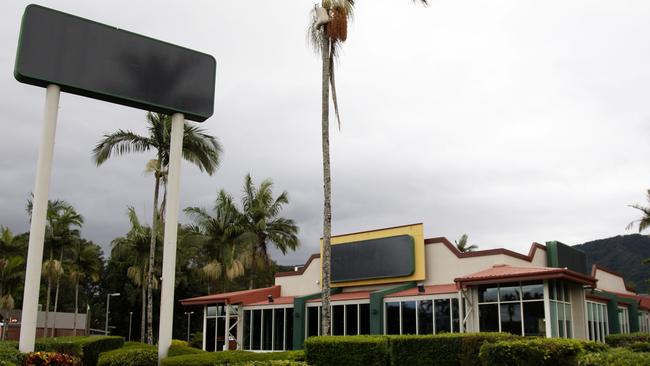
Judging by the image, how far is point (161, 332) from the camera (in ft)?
53.4

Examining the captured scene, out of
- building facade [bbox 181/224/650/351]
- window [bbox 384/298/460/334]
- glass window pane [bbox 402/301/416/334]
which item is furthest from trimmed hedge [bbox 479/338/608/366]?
glass window pane [bbox 402/301/416/334]

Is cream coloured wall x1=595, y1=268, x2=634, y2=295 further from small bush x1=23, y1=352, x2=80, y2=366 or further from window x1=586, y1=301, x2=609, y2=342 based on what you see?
small bush x1=23, y1=352, x2=80, y2=366

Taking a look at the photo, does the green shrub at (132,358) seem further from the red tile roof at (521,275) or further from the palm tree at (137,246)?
the palm tree at (137,246)

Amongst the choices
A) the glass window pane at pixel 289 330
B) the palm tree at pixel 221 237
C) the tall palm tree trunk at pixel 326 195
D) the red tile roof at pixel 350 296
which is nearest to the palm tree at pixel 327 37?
the tall palm tree trunk at pixel 326 195

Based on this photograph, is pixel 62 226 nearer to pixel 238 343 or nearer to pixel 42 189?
pixel 238 343

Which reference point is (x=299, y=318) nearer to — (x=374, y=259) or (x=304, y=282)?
(x=304, y=282)

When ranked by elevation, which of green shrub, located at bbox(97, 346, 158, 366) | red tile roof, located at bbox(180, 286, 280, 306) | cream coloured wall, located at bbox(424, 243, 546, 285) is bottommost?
green shrub, located at bbox(97, 346, 158, 366)

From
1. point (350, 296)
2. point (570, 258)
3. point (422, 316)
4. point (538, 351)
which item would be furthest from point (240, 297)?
point (538, 351)

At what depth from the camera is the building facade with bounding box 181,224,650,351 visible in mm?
22516

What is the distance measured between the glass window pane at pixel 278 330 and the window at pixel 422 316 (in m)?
6.59

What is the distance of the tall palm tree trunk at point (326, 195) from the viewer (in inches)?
706

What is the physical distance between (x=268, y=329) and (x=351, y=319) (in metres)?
5.48

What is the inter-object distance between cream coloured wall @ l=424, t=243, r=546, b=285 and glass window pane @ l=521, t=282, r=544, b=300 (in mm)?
2467

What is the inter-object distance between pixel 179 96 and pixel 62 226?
97.8ft
